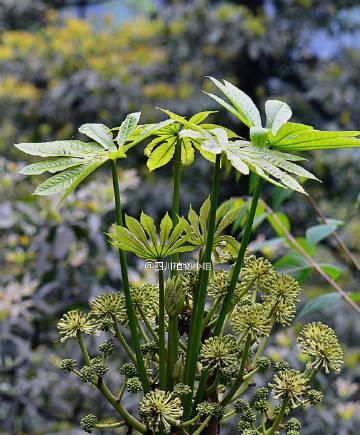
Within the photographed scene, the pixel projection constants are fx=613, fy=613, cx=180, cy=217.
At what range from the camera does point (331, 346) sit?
39 cm

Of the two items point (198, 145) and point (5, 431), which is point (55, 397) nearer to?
point (5, 431)

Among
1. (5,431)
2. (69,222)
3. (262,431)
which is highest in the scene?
(262,431)

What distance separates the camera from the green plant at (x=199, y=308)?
37cm

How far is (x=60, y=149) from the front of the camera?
39 centimetres

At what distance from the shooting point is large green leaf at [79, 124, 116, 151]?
1.37ft

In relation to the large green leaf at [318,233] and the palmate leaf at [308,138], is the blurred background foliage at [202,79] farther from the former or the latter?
the palmate leaf at [308,138]

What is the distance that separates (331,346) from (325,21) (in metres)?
3.32

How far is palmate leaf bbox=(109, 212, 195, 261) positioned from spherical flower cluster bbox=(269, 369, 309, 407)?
10cm

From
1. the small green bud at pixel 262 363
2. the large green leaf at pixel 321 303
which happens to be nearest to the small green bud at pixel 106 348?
the small green bud at pixel 262 363

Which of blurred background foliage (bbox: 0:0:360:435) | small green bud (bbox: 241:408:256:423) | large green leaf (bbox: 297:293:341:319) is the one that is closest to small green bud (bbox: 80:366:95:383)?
small green bud (bbox: 241:408:256:423)

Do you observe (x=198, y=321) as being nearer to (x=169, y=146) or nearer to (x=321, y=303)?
(x=169, y=146)

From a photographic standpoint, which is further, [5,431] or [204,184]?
[204,184]

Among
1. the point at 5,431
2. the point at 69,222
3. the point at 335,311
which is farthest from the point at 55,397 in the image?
the point at 335,311

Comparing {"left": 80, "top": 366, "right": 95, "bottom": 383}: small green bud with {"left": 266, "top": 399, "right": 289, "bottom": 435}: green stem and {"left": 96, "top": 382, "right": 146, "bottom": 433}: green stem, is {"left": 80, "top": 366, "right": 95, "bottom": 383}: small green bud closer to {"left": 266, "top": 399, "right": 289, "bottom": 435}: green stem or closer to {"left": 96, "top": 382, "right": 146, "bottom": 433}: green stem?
{"left": 96, "top": 382, "right": 146, "bottom": 433}: green stem
